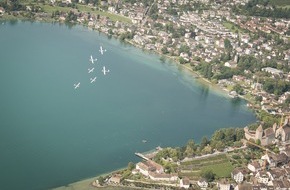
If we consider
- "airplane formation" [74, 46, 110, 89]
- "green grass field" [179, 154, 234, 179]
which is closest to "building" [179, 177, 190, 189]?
"green grass field" [179, 154, 234, 179]

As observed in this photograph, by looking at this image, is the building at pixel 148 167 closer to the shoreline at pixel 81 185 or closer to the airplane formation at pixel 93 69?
the shoreline at pixel 81 185

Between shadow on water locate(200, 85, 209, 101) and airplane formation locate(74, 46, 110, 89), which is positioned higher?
airplane formation locate(74, 46, 110, 89)

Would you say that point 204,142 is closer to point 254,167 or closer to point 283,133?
point 254,167

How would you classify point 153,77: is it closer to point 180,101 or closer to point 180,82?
point 180,82

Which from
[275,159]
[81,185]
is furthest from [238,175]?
[81,185]

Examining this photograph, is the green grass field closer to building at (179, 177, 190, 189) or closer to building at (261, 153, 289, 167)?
building at (179, 177, 190, 189)

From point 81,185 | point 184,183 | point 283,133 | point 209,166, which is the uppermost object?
point 283,133

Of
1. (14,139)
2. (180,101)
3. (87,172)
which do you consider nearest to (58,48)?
(180,101)
